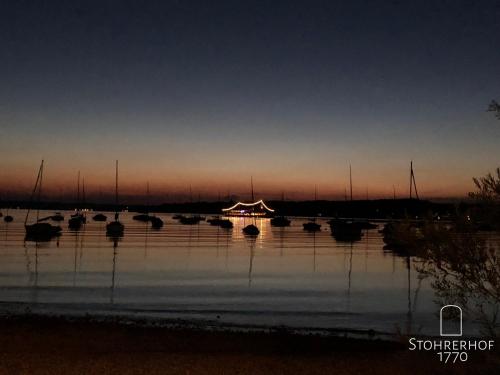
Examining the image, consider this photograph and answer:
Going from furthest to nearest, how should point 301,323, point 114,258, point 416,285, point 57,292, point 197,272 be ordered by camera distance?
point 114,258, point 197,272, point 416,285, point 57,292, point 301,323

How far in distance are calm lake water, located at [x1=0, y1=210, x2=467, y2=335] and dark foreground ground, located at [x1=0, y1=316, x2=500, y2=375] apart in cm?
180

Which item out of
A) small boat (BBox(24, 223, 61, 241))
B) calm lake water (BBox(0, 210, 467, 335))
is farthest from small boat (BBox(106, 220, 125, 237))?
calm lake water (BBox(0, 210, 467, 335))

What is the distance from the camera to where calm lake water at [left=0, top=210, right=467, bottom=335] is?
79.0ft

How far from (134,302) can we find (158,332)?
999cm

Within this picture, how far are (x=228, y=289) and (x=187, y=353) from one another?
19.2m

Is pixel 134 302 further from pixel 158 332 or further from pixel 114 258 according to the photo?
pixel 114 258

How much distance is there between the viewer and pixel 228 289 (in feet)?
107

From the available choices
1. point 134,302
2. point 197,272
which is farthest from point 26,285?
point 197,272

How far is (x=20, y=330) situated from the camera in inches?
661

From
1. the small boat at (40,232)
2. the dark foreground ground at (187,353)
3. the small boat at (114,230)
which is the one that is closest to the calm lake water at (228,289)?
the dark foreground ground at (187,353)

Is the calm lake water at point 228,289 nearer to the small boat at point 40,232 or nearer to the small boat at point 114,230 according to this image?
the small boat at point 40,232

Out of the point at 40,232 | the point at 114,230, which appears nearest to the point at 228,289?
the point at 40,232

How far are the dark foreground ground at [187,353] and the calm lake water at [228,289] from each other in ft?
5.92

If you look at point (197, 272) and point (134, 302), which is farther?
point (197, 272)
